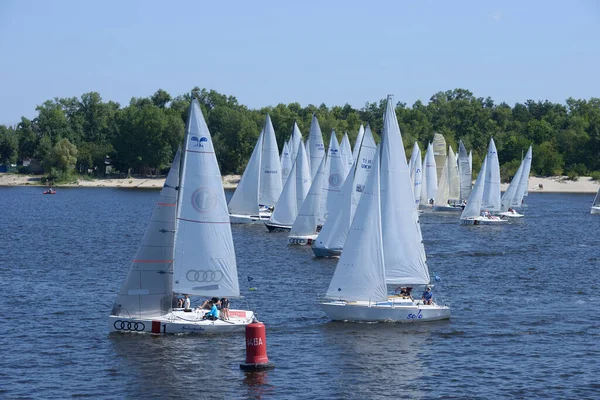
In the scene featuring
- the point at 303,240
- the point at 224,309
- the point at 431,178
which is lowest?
the point at 224,309

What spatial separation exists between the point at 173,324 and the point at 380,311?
9.78 metres

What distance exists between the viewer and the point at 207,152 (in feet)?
129

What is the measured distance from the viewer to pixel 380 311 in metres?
42.9

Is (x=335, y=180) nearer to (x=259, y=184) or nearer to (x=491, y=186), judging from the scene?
→ (x=259, y=184)

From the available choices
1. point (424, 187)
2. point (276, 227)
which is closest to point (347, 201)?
point (276, 227)

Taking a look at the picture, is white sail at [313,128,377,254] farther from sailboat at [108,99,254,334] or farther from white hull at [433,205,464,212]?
white hull at [433,205,464,212]

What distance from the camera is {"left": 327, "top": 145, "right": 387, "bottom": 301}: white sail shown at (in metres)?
42.9

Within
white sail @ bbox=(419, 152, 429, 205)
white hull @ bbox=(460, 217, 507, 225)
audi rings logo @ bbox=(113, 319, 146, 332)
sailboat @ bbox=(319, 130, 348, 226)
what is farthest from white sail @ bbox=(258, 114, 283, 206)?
audi rings logo @ bbox=(113, 319, 146, 332)

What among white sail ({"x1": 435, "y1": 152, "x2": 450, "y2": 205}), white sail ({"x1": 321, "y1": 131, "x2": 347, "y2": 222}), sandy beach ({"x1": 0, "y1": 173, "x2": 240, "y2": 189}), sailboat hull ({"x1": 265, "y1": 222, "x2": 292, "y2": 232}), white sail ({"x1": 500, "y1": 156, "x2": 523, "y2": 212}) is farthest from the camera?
sandy beach ({"x1": 0, "y1": 173, "x2": 240, "y2": 189})

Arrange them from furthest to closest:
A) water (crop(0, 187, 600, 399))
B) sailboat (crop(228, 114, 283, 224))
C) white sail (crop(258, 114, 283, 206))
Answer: white sail (crop(258, 114, 283, 206)), sailboat (crop(228, 114, 283, 224)), water (crop(0, 187, 600, 399))

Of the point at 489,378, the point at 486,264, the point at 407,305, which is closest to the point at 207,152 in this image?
the point at 407,305

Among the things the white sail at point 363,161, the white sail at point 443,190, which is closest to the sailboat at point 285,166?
the white sail at point 443,190

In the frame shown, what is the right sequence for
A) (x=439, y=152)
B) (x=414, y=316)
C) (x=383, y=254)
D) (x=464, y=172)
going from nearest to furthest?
(x=414, y=316)
(x=383, y=254)
(x=464, y=172)
(x=439, y=152)

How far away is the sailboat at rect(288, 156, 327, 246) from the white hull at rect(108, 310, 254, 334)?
3236 cm
